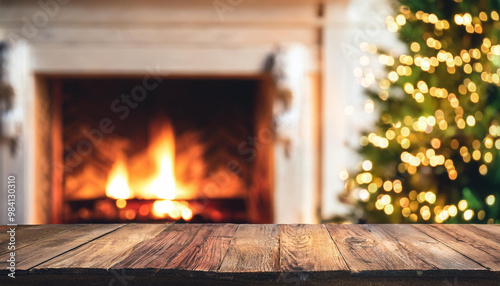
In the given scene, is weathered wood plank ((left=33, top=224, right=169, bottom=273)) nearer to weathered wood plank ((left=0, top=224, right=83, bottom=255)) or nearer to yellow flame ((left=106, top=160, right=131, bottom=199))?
weathered wood plank ((left=0, top=224, right=83, bottom=255))

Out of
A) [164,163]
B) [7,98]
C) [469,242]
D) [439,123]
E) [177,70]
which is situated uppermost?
[177,70]

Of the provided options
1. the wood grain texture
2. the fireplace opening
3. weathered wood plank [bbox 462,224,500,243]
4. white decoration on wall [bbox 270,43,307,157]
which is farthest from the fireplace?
the wood grain texture

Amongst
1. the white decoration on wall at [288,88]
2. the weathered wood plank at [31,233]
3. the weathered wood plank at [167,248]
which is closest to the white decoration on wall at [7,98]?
the white decoration on wall at [288,88]

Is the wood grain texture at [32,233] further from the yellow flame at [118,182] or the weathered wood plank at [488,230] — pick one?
the yellow flame at [118,182]

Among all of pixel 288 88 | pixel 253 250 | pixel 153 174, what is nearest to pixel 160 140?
pixel 153 174

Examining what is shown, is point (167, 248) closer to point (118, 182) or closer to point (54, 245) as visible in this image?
point (54, 245)

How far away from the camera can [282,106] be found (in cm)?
281

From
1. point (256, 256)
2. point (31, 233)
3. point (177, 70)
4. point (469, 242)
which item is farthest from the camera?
point (177, 70)

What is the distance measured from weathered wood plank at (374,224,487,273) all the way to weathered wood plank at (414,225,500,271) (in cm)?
2

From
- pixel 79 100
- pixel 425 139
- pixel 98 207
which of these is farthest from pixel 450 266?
pixel 79 100

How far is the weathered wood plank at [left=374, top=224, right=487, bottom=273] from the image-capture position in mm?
708

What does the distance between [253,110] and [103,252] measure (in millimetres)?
2945

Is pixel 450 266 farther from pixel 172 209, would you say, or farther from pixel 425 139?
pixel 172 209

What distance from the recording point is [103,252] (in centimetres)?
81
